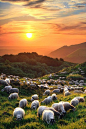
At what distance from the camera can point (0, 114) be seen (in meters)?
10.9

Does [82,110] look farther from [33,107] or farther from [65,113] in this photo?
[33,107]

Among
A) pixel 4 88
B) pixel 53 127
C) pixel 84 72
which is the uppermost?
pixel 53 127

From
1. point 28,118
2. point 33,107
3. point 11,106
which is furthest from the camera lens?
point 11,106

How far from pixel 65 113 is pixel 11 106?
543cm

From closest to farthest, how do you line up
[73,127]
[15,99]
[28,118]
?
[73,127] → [28,118] → [15,99]

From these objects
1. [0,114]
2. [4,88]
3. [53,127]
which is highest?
[53,127]

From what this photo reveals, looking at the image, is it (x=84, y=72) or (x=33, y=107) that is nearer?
(x=33, y=107)

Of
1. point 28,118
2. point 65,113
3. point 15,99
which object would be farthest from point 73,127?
point 15,99

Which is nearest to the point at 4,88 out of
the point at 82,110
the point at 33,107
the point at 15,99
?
the point at 15,99

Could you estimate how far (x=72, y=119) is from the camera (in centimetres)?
927

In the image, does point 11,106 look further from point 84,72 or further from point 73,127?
point 84,72

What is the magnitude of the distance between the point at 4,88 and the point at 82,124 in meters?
12.1

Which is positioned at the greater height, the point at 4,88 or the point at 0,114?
the point at 0,114

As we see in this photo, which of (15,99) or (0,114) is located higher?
(0,114)
